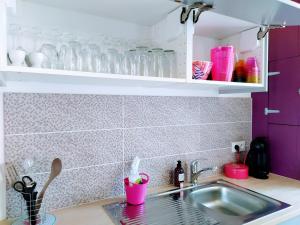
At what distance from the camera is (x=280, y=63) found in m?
1.64

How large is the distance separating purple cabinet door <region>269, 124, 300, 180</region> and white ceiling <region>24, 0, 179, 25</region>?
1.18m

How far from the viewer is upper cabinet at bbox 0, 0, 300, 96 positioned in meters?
1.00

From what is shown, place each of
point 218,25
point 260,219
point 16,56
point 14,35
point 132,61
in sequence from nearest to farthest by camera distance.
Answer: point 16,56
point 14,35
point 260,219
point 132,61
point 218,25

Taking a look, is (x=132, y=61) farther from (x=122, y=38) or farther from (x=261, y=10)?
(x=261, y=10)

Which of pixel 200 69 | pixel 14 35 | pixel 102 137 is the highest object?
pixel 14 35

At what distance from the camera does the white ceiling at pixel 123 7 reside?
3.55ft

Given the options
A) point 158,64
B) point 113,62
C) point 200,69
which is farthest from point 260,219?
point 113,62

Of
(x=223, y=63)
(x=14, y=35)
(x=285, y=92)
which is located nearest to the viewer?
(x=14, y=35)

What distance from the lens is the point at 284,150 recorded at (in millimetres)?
1650

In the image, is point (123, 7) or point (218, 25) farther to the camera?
point (218, 25)

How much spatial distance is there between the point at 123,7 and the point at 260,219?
3.94ft

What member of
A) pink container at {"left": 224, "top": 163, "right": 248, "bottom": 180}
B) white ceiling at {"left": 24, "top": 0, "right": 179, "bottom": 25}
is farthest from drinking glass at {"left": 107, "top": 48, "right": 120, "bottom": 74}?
pink container at {"left": 224, "top": 163, "right": 248, "bottom": 180}

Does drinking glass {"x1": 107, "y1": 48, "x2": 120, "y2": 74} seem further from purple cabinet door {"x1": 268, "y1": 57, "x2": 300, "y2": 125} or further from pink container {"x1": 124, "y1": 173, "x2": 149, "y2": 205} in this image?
purple cabinet door {"x1": 268, "y1": 57, "x2": 300, "y2": 125}

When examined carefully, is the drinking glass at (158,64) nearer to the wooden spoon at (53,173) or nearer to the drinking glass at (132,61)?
the drinking glass at (132,61)
